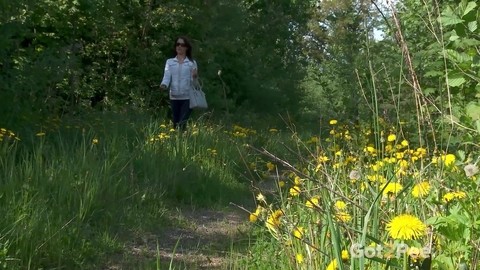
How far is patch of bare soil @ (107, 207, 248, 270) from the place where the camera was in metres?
4.04

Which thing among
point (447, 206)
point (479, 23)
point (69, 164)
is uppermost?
point (479, 23)

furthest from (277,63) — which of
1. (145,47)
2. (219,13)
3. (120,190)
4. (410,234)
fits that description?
(410,234)

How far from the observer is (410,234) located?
185 centimetres

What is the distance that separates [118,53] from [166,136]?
20.5 feet

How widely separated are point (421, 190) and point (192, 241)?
96.0 inches

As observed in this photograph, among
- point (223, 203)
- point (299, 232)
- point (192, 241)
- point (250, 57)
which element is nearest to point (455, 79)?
point (299, 232)

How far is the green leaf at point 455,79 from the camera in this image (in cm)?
301

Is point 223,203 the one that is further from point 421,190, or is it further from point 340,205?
point 421,190

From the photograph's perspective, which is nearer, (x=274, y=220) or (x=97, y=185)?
(x=274, y=220)

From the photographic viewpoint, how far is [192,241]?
4.75m

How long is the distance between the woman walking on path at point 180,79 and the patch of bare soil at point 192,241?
3120 millimetres

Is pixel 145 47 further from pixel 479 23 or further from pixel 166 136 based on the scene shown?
pixel 479 23

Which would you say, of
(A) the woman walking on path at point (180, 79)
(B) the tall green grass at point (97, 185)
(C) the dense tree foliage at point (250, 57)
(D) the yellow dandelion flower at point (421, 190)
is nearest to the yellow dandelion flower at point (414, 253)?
(C) the dense tree foliage at point (250, 57)

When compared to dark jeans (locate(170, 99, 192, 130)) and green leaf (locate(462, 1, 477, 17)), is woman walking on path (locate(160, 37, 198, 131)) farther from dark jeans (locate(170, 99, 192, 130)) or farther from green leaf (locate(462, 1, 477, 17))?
green leaf (locate(462, 1, 477, 17))
